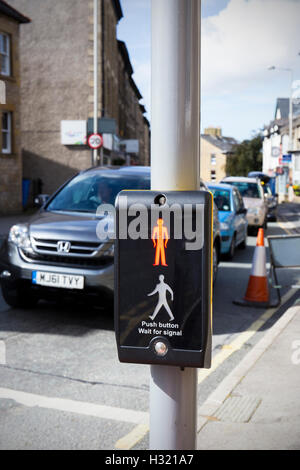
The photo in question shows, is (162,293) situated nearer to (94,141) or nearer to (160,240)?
(160,240)

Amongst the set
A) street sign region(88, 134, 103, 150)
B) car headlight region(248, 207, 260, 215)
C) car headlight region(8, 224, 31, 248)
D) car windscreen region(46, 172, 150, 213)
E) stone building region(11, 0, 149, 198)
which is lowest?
car headlight region(248, 207, 260, 215)

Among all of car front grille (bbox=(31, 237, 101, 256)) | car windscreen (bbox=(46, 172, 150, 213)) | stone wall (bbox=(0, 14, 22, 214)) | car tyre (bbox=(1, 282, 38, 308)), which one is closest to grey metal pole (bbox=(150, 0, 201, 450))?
car front grille (bbox=(31, 237, 101, 256))

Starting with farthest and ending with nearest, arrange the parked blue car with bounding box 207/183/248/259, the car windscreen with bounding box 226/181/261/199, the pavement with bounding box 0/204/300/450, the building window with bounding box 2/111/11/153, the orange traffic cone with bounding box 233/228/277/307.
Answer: the building window with bounding box 2/111/11/153 < the car windscreen with bounding box 226/181/261/199 < the parked blue car with bounding box 207/183/248/259 < the orange traffic cone with bounding box 233/228/277/307 < the pavement with bounding box 0/204/300/450

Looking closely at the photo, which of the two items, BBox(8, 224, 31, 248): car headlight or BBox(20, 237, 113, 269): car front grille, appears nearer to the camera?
BBox(20, 237, 113, 269): car front grille

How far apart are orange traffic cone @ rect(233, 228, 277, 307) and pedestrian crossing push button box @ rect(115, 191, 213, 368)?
589 cm

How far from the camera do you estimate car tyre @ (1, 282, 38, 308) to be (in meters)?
6.27

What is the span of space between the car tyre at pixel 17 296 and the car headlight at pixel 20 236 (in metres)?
0.46

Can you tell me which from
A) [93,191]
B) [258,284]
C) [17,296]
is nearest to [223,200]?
[258,284]

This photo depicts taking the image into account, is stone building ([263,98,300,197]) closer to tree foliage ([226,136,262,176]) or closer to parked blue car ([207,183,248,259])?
tree foliage ([226,136,262,176])

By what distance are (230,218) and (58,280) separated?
6541 millimetres

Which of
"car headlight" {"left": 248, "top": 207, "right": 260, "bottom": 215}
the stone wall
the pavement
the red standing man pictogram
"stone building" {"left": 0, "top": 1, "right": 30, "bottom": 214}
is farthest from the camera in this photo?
the stone wall

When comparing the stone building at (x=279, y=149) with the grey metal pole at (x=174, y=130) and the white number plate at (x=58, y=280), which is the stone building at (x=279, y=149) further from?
the grey metal pole at (x=174, y=130)

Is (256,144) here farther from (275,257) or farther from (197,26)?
(197,26)

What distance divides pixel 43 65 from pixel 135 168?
25.7 meters
